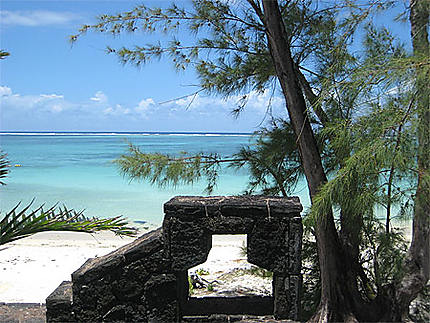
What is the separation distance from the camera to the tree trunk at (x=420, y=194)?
388 cm

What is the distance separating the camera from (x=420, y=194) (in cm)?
425

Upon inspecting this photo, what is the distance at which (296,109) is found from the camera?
5316mm

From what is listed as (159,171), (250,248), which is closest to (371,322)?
(250,248)

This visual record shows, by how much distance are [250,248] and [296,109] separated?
201cm

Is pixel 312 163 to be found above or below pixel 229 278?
above

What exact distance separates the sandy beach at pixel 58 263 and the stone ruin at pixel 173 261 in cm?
324

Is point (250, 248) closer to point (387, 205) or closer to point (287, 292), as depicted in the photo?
point (287, 292)

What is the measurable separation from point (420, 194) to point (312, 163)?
130cm

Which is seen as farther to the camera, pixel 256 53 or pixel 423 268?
pixel 256 53

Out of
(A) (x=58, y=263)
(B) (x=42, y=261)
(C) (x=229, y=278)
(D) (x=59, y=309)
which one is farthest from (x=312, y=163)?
(B) (x=42, y=261)

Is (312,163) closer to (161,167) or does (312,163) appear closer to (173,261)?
(161,167)

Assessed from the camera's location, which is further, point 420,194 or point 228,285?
point 228,285

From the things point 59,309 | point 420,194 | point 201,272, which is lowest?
point 201,272

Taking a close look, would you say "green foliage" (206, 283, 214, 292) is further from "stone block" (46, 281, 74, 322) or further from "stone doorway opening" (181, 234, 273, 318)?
"stone block" (46, 281, 74, 322)
